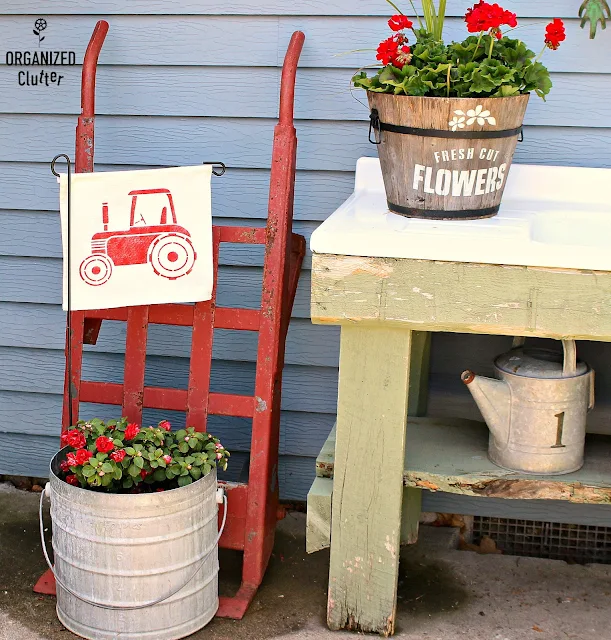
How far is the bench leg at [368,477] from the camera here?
230 cm

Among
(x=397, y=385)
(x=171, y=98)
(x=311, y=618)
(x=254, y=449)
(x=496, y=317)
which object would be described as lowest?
(x=311, y=618)

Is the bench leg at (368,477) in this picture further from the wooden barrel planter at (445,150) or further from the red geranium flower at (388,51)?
the red geranium flower at (388,51)

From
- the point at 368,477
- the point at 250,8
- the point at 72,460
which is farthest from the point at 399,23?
the point at 72,460

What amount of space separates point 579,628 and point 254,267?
1.46 metres

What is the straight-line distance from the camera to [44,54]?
3018mm

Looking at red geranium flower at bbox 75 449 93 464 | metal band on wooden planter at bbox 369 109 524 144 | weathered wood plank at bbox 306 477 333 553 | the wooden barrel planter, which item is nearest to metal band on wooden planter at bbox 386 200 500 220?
the wooden barrel planter

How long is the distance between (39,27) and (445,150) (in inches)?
58.3

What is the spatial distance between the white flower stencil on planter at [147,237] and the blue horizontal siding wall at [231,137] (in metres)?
0.49

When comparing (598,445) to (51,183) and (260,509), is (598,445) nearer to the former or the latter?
(260,509)

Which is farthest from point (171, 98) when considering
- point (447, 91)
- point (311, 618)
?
point (311, 618)

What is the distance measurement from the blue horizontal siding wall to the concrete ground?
29cm

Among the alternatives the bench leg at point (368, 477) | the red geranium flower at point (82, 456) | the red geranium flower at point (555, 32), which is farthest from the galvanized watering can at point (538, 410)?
the red geranium flower at point (82, 456)

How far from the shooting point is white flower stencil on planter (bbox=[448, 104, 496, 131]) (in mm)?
2256

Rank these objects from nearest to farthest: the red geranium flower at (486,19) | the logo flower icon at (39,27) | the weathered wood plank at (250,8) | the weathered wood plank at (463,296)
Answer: the weathered wood plank at (463,296)
the red geranium flower at (486,19)
the weathered wood plank at (250,8)
the logo flower icon at (39,27)
